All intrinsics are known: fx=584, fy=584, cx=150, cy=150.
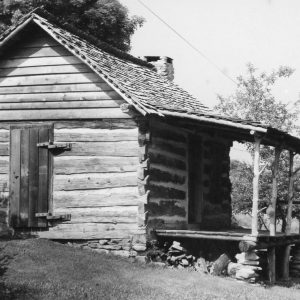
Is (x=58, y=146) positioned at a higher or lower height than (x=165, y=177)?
higher

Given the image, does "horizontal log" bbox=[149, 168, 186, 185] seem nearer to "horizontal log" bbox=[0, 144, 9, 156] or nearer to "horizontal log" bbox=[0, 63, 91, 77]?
"horizontal log" bbox=[0, 63, 91, 77]

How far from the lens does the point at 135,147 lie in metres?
13.6

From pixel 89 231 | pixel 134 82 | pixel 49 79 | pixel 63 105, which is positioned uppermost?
pixel 134 82

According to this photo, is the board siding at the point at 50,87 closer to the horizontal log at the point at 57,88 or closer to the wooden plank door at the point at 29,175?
the horizontal log at the point at 57,88

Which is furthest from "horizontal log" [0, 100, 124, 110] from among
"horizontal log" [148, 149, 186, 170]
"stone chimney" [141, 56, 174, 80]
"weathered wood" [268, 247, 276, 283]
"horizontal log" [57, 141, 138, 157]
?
"stone chimney" [141, 56, 174, 80]

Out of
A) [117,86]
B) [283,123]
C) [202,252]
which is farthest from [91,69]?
[283,123]

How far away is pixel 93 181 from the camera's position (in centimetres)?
1384

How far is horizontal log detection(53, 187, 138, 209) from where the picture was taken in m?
13.5

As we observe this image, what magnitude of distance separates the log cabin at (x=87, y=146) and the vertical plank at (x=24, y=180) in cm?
2

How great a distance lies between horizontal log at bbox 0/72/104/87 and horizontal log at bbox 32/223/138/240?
11.4 feet

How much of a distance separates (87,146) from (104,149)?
17.6 inches

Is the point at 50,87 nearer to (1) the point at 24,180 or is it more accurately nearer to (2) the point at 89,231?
(1) the point at 24,180

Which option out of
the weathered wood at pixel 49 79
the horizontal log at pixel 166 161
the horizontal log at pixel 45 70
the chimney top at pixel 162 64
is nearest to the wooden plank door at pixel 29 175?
the weathered wood at pixel 49 79

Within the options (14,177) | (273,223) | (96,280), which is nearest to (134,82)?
(14,177)
